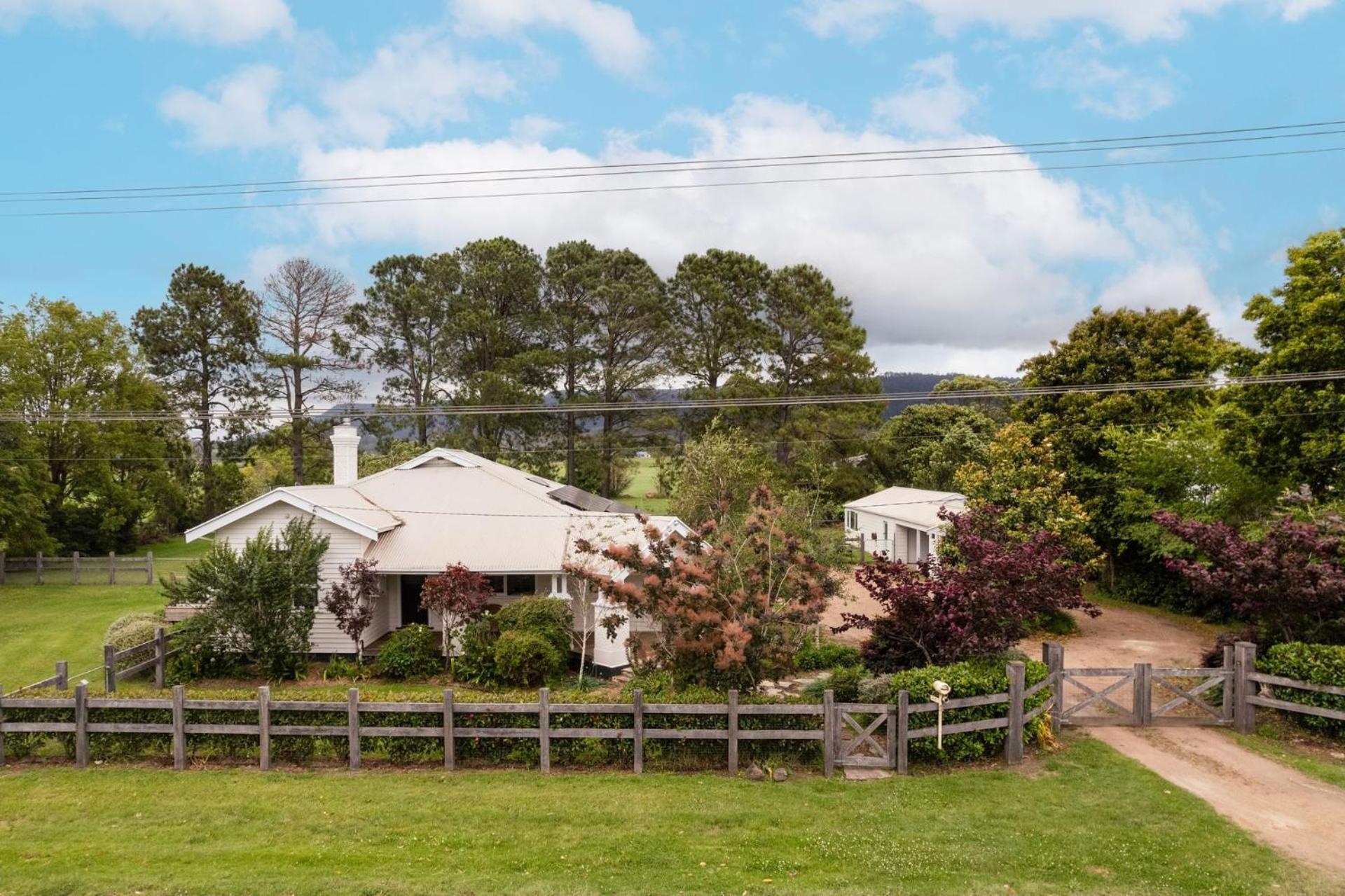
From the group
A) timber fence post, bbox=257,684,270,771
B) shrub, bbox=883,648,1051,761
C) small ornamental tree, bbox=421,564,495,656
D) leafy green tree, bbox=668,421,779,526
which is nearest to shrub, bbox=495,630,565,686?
small ornamental tree, bbox=421,564,495,656

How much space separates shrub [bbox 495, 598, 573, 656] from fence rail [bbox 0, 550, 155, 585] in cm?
2156

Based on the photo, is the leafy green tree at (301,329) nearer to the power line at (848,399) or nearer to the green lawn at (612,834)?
the power line at (848,399)

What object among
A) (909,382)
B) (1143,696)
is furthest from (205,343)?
(909,382)

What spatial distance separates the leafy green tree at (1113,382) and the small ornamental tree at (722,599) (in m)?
16.4

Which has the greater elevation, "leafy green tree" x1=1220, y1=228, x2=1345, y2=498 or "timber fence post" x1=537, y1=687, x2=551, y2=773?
"leafy green tree" x1=1220, y1=228, x2=1345, y2=498

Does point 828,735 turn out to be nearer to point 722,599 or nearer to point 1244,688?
point 722,599

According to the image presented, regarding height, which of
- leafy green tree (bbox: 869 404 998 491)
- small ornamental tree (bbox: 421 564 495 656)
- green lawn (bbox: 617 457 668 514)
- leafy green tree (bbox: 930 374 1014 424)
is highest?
leafy green tree (bbox: 930 374 1014 424)

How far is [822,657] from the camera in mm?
16062

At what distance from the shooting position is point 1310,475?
18.3m

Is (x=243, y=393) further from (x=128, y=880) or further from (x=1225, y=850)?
(x=1225, y=850)

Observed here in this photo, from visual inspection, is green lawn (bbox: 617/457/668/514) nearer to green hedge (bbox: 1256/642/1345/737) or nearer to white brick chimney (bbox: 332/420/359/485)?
white brick chimney (bbox: 332/420/359/485)

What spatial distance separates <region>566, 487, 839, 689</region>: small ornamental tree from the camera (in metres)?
11.7

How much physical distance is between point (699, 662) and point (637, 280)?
30.8 meters

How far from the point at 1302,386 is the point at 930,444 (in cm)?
2480
